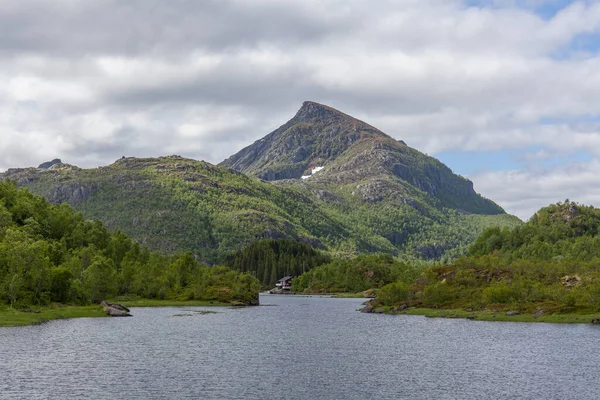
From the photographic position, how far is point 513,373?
8056cm

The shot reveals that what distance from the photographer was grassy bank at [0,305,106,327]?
121375 millimetres

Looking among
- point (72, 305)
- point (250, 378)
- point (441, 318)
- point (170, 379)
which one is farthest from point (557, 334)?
point (72, 305)

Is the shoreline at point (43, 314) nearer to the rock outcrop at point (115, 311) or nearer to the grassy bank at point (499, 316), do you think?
the rock outcrop at point (115, 311)

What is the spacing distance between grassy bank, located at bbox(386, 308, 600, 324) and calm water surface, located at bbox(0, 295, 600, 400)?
733 cm

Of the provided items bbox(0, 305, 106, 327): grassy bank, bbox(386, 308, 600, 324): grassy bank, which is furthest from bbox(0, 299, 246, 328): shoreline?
bbox(386, 308, 600, 324): grassy bank

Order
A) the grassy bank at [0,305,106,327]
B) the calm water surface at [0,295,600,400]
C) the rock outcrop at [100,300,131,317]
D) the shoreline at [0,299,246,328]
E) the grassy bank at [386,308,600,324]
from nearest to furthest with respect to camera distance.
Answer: the calm water surface at [0,295,600,400], the shoreline at [0,299,246,328], the grassy bank at [0,305,106,327], the grassy bank at [386,308,600,324], the rock outcrop at [100,300,131,317]

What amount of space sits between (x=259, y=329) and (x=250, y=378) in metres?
60.6

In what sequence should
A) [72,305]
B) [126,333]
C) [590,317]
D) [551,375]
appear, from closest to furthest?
[551,375] < [126,333] < [590,317] < [72,305]

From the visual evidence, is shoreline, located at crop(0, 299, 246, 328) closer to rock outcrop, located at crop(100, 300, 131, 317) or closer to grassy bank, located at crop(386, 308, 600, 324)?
rock outcrop, located at crop(100, 300, 131, 317)

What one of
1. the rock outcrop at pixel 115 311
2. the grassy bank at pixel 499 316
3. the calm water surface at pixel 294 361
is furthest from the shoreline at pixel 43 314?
the grassy bank at pixel 499 316

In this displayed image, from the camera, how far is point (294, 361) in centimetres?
8938

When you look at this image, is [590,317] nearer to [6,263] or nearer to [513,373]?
[513,373]

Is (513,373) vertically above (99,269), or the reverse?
(99,269)

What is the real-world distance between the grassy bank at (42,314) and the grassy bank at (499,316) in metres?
87.9
